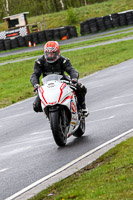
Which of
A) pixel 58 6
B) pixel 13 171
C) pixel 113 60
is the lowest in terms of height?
pixel 58 6

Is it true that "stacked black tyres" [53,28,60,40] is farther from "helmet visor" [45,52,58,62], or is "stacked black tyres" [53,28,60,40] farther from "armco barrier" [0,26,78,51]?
"helmet visor" [45,52,58,62]

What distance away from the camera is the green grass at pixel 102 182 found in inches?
209

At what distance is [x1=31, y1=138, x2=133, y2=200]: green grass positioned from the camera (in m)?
5.32

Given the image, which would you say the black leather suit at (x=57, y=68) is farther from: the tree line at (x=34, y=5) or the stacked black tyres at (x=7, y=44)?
the tree line at (x=34, y=5)

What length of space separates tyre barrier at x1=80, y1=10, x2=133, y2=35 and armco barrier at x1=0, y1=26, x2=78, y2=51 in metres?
1.23

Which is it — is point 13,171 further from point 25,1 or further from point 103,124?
point 25,1

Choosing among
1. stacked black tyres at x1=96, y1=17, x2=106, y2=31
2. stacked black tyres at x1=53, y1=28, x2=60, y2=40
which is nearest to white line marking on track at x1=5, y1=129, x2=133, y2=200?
stacked black tyres at x1=96, y1=17, x2=106, y2=31

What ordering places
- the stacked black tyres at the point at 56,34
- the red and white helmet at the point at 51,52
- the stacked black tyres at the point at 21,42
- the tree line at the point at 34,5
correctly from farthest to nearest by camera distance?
the tree line at the point at 34,5, the stacked black tyres at the point at 21,42, the stacked black tyres at the point at 56,34, the red and white helmet at the point at 51,52

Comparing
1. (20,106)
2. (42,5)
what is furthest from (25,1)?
(20,106)

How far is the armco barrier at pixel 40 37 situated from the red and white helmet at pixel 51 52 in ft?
126

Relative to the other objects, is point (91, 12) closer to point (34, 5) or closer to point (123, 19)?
point (123, 19)

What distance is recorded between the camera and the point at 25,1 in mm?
91875

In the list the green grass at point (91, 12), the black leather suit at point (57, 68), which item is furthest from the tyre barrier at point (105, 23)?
the black leather suit at point (57, 68)

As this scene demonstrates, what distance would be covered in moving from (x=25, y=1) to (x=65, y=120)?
84.9 meters
